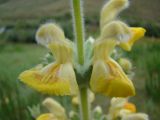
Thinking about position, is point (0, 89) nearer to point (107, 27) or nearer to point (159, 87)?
point (159, 87)

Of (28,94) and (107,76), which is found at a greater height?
(107,76)

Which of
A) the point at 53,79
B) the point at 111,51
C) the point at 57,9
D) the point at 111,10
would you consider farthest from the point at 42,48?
the point at 53,79

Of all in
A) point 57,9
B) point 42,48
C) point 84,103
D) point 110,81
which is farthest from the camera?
point 42,48

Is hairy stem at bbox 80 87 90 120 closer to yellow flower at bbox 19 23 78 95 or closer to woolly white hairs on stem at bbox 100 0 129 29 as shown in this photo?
yellow flower at bbox 19 23 78 95

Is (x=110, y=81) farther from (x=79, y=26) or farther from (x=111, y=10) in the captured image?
(x=111, y=10)

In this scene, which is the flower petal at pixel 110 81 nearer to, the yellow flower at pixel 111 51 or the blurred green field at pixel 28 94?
the yellow flower at pixel 111 51

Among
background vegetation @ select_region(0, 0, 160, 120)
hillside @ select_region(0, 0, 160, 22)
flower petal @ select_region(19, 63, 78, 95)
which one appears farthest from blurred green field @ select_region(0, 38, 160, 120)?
hillside @ select_region(0, 0, 160, 22)

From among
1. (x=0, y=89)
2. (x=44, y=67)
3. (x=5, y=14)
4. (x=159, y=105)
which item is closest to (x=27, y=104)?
(x=0, y=89)
